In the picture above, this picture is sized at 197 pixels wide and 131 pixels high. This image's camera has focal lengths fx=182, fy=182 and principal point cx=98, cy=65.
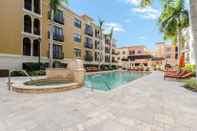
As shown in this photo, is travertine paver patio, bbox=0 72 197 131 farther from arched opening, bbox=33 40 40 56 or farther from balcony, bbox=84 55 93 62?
balcony, bbox=84 55 93 62

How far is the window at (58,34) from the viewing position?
1276 inches

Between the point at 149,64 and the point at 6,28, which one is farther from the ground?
the point at 6,28

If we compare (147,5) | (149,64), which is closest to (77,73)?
(147,5)

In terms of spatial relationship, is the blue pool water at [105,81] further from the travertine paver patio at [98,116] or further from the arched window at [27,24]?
the arched window at [27,24]

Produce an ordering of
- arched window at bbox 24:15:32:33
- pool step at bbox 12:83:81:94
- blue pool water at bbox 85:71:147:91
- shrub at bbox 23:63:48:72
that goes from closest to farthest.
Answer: pool step at bbox 12:83:81:94, blue pool water at bbox 85:71:147:91, shrub at bbox 23:63:48:72, arched window at bbox 24:15:32:33

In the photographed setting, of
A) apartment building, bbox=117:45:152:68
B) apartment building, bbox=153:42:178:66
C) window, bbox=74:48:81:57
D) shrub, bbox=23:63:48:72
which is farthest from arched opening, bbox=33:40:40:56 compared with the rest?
apartment building, bbox=153:42:178:66

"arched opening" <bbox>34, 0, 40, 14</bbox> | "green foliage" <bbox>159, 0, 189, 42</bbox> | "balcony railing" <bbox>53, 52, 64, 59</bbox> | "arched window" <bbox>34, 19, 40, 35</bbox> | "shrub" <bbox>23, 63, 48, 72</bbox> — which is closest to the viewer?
"green foliage" <bbox>159, 0, 189, 42</bbox>

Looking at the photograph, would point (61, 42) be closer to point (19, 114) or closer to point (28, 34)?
point (28, 34)

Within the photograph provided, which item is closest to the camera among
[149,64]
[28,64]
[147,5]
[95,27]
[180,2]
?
[147,5]

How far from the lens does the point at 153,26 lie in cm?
2614

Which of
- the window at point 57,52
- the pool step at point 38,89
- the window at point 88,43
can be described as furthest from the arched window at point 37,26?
the pool step at point 38,89

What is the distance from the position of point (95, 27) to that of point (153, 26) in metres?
25.3

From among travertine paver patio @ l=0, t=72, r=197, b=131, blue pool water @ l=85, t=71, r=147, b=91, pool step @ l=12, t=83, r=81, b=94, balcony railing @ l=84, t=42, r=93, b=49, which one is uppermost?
balcony railing @ l=84, t=42, r=93, b=49

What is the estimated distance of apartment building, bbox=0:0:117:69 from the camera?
22.6m
